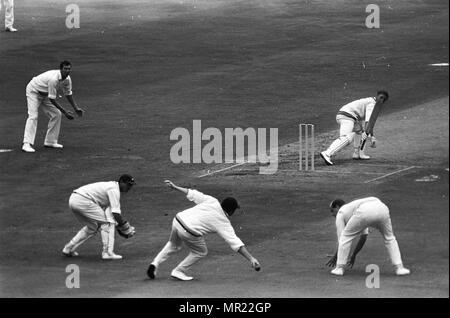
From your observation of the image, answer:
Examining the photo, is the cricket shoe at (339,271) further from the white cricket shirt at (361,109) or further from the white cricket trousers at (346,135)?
the white cricket shirt at (361,109)

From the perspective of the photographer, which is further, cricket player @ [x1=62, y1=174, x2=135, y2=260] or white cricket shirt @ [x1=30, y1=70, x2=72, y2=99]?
white cricket shirt @ [x1=30, y1=70, x2=72, y2=99]

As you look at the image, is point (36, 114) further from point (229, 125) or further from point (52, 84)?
point (229, 125)

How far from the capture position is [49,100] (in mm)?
30500

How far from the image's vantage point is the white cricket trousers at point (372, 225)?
21609mm

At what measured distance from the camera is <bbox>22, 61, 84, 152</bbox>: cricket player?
2989cm

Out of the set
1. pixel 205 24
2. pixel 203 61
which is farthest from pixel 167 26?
pixel 203 61

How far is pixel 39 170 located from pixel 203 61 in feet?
34.8

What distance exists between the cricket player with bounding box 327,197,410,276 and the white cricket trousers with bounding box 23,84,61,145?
1035cm

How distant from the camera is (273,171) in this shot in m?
29.3

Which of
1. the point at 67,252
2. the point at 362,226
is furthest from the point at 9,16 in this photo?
the point at 362,226

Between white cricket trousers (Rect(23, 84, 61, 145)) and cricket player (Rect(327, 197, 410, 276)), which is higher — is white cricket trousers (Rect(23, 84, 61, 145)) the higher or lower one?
the higher one

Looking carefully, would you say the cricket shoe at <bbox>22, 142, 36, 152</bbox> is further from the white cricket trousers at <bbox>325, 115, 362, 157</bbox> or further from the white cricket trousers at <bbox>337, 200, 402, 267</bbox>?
the white cricket trousers at <bbox>337, 200, 402, 267</bbox>

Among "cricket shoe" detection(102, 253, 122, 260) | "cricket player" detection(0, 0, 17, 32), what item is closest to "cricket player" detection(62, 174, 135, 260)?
"cricket shoe" detection(102, 253, 122, 260)
